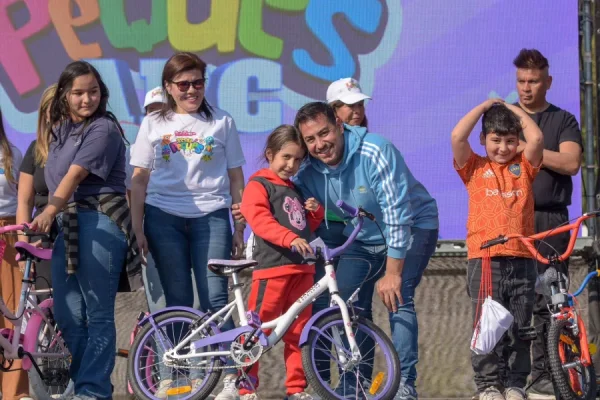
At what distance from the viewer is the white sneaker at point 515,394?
19.9 ft

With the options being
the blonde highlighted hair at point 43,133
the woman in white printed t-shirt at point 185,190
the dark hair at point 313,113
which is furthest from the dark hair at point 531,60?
the blonde highlighted hair at point 43,133

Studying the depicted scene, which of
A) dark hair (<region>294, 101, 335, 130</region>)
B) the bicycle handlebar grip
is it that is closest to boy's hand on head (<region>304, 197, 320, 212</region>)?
the bicycle handlebar grip

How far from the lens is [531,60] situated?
22.6 feet

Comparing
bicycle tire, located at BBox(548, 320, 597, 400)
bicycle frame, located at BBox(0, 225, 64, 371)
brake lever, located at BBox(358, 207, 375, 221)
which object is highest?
brake lever, located at BBox(358, 207, 375, 221)

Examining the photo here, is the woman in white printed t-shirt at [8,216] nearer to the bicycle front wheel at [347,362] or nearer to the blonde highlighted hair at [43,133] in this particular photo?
the blonde highlighted hair at [43,133]

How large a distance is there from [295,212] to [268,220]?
6.7 inches

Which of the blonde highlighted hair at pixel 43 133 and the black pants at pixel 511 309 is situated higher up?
the blonde highlighted hair at pixel 43 133

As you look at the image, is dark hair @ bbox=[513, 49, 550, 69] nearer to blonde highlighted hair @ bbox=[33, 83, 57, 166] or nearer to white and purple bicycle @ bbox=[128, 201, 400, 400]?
white and purple bicycle @ bbox=[128, 201, 400, 400]

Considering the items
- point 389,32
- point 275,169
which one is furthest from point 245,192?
point 389,32

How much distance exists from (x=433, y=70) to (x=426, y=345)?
176 centimetres

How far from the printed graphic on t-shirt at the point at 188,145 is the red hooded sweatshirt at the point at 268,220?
307mm

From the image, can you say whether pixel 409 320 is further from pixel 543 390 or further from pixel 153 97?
pixel 153 97

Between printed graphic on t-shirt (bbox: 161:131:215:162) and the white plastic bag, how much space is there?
1613 millimetres

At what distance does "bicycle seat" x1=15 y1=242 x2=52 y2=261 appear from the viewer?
615cm
